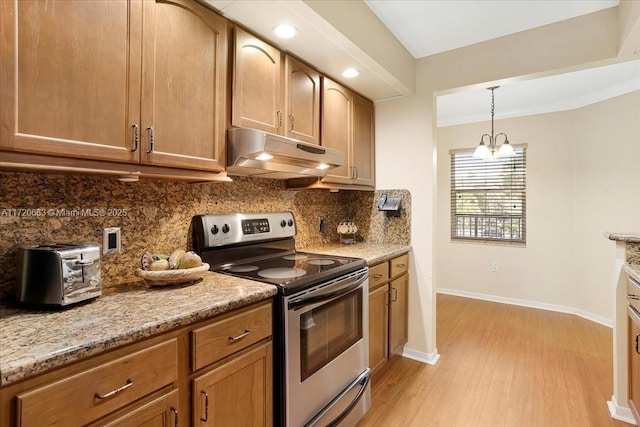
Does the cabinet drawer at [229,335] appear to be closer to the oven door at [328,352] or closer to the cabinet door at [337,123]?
the oven door at [328,352]

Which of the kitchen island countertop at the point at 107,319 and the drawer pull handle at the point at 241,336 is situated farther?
the drawer pull handle at the point at 241,336

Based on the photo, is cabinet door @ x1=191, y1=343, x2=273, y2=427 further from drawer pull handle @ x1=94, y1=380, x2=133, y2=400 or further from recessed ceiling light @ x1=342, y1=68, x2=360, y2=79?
recessed ceiling light @ x1=342, y1=68, x2=360, y2=79

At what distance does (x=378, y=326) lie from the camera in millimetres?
2262

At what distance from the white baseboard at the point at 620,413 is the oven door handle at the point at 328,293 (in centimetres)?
167

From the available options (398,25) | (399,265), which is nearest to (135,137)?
(398,25)

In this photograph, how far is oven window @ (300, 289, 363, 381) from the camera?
59.3 inches

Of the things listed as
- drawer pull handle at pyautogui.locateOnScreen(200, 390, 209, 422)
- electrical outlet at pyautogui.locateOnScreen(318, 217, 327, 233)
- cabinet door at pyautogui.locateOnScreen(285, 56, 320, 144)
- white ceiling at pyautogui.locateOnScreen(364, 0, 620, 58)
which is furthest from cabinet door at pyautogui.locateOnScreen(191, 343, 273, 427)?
white ceiling at pyautogui.locateOnScreen(364, 0, 620, 58)

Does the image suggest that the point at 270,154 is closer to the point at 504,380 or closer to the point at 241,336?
the point at 241,336

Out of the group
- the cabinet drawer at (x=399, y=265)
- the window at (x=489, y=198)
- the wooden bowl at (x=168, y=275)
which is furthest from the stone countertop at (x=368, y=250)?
the window at (x=489, y=198)

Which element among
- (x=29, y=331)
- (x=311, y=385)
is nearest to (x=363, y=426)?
(x=311, y=385)

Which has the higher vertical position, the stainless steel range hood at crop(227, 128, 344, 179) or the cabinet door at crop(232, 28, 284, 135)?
the cabinet door at crop(232, 28, 284, 135)

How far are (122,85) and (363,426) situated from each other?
2.06 meters

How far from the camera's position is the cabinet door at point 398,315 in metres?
2.43

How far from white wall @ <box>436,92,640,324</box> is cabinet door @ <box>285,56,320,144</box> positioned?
2903 mm
